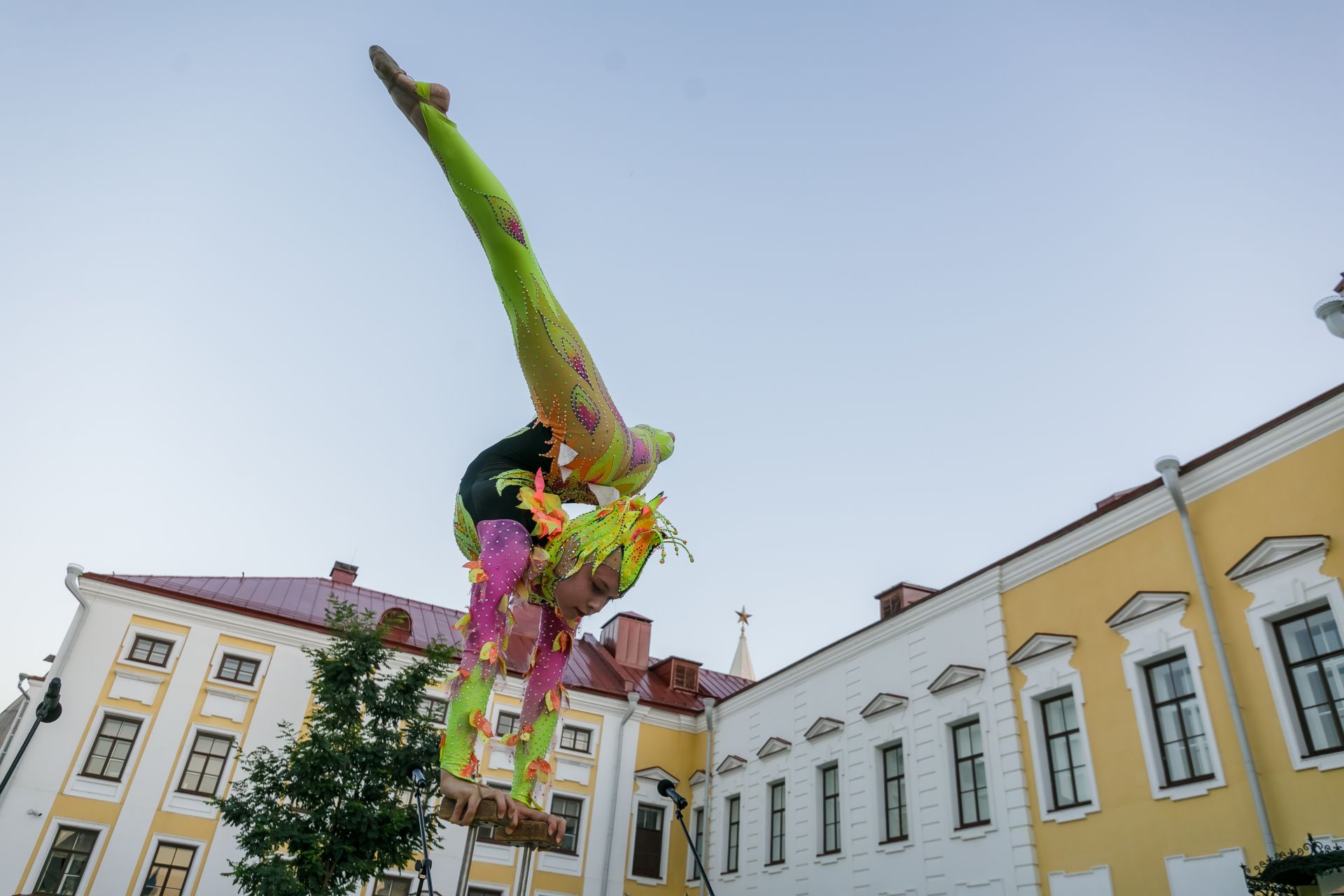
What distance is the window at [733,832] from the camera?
17.7 meters

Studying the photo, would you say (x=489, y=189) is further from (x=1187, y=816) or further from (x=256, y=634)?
(x=256, y=634)

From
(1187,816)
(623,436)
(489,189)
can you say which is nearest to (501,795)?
(623,436)

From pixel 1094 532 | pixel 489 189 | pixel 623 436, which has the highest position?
pixel 1094 532

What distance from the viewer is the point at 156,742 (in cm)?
1608

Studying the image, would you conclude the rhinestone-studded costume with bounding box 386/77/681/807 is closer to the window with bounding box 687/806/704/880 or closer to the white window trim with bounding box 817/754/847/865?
the white window trim with bounding box 817/754/847/865

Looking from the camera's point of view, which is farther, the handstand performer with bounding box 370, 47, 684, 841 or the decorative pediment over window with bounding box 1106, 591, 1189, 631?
the decorative pediment over window with bounding box 1106, 591, 1189, 631

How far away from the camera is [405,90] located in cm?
275

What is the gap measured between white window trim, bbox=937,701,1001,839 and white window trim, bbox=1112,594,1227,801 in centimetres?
230

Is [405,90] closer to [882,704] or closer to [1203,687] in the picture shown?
[1203,687]

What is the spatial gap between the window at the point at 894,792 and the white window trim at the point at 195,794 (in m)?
10.8

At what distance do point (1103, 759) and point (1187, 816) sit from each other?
1.21m

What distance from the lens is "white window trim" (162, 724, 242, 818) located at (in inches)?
624

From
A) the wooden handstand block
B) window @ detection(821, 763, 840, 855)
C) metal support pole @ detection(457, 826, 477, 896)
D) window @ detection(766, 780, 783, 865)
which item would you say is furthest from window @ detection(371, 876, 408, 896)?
the wooden handstand block

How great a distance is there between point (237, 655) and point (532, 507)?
16.6 m
